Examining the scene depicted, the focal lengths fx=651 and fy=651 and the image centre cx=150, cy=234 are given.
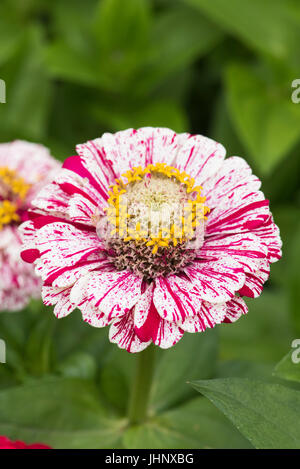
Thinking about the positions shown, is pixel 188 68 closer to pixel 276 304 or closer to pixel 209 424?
pixel 276 304

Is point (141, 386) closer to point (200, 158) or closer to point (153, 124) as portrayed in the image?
point (200, 158)

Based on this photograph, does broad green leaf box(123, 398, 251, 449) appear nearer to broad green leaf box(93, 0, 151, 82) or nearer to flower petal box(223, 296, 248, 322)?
flower petal box(223, 296, 248, 322)

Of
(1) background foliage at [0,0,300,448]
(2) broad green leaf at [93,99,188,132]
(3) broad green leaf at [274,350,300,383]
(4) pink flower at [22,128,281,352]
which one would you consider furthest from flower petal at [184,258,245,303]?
(2) broad green leaf at [93,99,188,132]

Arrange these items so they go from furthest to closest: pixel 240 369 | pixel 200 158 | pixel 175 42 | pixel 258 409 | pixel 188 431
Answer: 1. pixel 175 42
2. pixel 240 369
3. pixel 188 431
4. pixel 200 158
5. pixel 258 409

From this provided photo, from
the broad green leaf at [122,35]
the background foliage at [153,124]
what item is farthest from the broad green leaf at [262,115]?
the broad green leaf at [122,35]

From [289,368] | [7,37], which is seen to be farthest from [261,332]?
[7,37]

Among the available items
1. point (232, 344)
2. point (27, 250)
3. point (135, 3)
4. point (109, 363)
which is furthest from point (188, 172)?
point (135, 3)

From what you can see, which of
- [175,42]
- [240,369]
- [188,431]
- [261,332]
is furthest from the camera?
[175,42]
